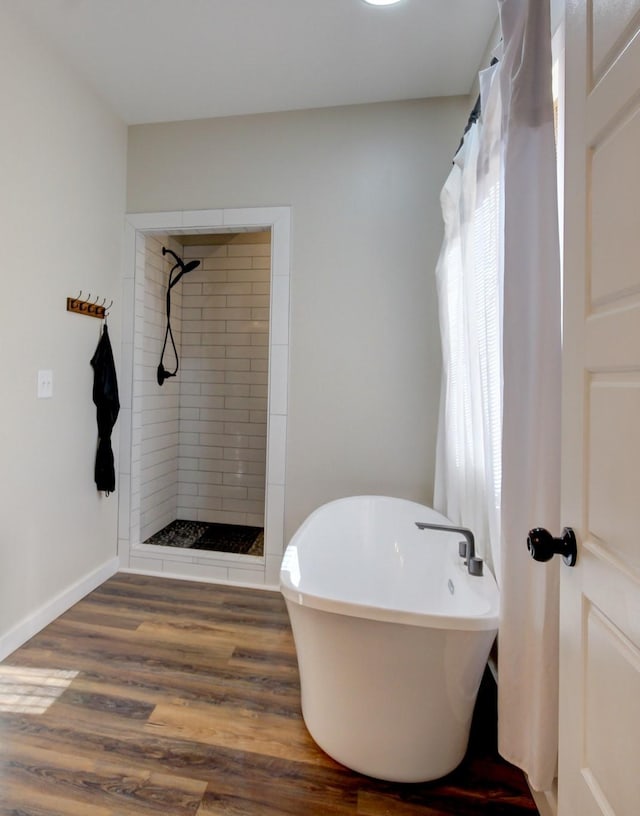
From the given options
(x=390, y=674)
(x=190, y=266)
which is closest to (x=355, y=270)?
(x=190, y=266)

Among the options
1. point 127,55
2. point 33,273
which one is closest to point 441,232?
point 127,55

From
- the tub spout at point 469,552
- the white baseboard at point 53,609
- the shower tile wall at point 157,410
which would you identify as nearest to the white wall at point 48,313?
the white baseboard at point 53,609

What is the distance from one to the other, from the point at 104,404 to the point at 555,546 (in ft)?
8.00

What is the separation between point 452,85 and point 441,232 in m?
0.76

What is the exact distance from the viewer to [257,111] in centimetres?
253

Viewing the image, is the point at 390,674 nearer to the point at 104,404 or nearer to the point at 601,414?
the point at 601,414

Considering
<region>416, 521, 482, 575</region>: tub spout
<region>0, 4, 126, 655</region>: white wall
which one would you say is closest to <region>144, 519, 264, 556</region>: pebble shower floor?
<region>0, 4, 126, 655</region>: white wall

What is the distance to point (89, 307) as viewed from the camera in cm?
239

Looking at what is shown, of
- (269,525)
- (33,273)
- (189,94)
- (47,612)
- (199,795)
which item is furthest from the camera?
(269,525)

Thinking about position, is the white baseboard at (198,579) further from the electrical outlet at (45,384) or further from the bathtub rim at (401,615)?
the bathtub rim at (401,615)

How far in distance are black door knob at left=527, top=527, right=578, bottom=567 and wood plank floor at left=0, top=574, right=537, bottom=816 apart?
0.98m

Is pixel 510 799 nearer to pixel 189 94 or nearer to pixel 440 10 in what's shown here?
pixel 440 10

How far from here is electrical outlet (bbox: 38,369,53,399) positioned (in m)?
2.08

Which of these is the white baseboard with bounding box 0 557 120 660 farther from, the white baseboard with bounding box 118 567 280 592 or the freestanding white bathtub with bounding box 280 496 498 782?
the freestanding white bathtub with bounding box 280 496 498 782
